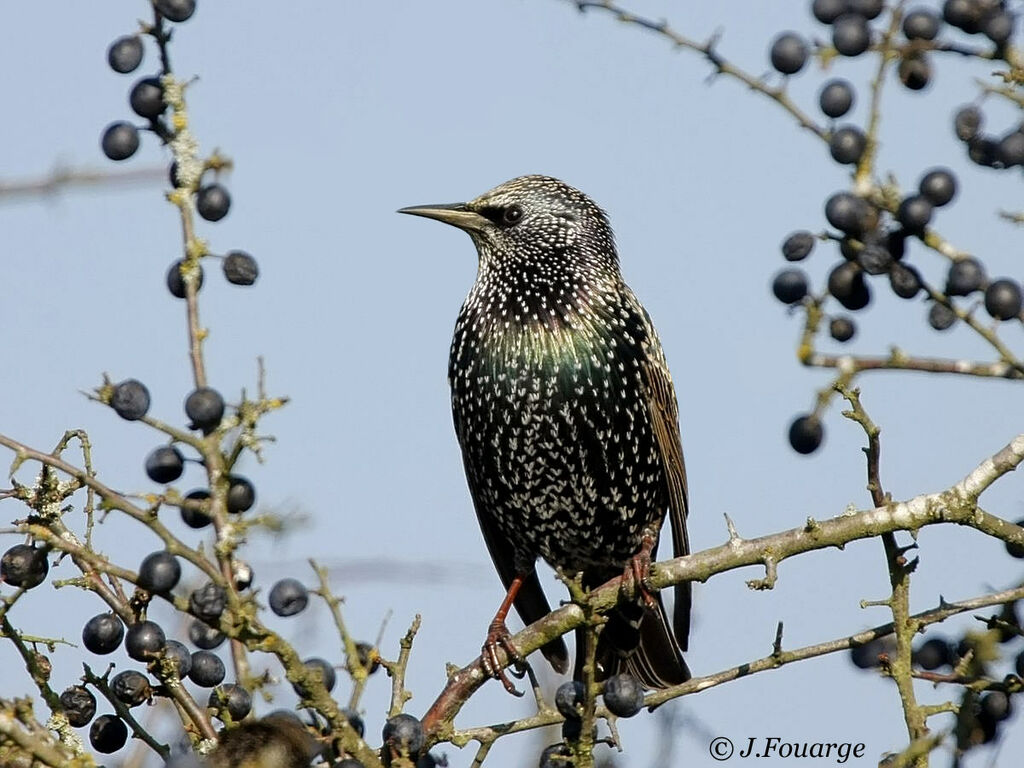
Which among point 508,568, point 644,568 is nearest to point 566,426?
point 644,568

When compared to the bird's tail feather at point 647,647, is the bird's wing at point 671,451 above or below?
above

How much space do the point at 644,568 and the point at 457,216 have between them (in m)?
1.82

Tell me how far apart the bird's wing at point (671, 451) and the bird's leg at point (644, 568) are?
10 centimetres

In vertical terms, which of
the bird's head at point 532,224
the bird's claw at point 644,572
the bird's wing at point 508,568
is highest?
the bird's head at point 532,224

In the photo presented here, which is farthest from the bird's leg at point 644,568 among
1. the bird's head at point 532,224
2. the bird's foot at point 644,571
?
the bird's head at point 532,224

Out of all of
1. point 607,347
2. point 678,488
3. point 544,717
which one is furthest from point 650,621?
point 544,717

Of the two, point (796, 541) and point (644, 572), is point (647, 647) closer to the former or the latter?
point (644, 572)

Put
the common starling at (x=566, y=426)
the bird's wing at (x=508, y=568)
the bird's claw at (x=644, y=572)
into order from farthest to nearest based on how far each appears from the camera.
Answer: the bird's wing at (x=508, y=568) < the common starling at (x=566, y=426) < the bird's claw at (x=644, y=572)

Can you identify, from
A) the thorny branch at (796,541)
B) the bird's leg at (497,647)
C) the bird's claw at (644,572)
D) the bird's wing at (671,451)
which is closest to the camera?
the thorny branch at (796,541)

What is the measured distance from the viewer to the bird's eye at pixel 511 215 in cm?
641

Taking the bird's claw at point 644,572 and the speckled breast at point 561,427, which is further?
the speckled breast at point 561,427

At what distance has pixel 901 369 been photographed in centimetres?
251

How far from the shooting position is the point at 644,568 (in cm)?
534

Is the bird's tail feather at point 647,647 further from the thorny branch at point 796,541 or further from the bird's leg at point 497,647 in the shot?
the thorny branch at point 796,541
